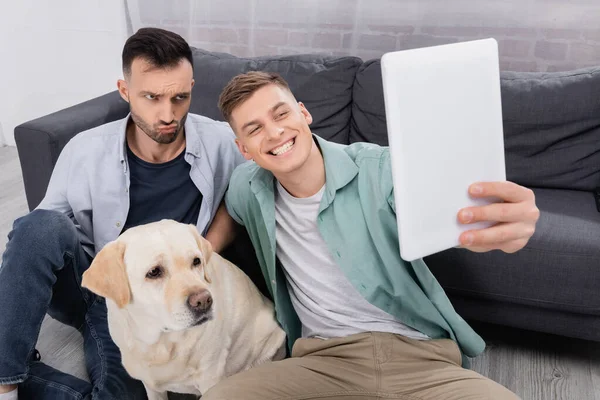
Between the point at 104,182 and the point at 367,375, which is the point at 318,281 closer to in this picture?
the point at 367,375

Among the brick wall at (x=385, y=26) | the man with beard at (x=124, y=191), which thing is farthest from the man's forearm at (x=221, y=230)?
the brick wall at (x=385, y=26)

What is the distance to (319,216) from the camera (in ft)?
4.44

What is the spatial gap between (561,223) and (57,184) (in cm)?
168

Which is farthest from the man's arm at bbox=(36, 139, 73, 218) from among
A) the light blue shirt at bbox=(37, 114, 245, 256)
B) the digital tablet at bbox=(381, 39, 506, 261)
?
the digital tablet at bbox=(381, 39, 506, 261)

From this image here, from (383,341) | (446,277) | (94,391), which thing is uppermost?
(383,341)

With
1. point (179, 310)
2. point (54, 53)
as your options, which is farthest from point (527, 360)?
point (54, 53)

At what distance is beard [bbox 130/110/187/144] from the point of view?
161 cm

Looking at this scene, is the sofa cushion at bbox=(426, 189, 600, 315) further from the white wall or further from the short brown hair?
the white wall

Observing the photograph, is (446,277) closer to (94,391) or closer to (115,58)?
(94,391)

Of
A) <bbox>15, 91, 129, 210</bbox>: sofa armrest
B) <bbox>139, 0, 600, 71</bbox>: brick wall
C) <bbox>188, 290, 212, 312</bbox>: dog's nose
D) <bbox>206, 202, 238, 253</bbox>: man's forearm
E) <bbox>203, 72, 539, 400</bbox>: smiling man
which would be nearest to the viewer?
<bbox>188, 290, 212, 312</bbox>: dog's nose

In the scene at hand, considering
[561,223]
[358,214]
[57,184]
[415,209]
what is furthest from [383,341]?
[57,184]

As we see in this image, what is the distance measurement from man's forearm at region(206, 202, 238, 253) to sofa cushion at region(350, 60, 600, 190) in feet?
3.89

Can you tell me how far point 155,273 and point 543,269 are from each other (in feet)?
4.00

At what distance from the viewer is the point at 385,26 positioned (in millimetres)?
2715
